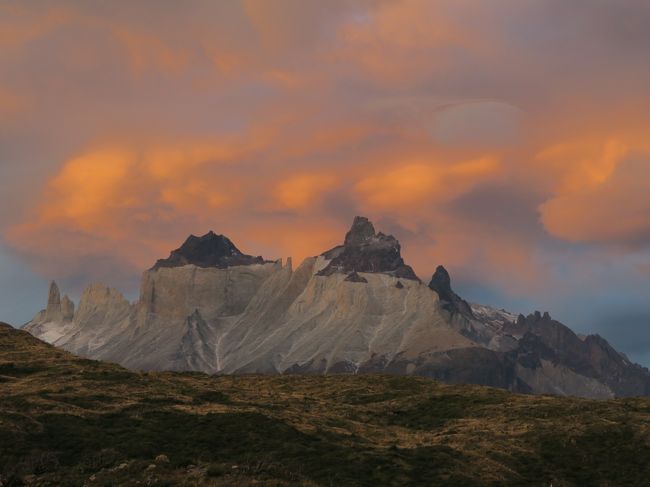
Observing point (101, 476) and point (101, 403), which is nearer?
point (101, 476)

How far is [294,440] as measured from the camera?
6662 centimetres

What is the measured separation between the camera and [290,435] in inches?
2670

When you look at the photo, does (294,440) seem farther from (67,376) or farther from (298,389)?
(298,389)

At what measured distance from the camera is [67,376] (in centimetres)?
9100

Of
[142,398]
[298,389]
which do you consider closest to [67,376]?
[142,398]

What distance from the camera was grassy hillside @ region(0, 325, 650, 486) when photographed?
57.1 m

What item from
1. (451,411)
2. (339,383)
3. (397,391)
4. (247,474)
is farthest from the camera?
(339,383)

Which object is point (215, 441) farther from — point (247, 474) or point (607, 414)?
point (607, 414)

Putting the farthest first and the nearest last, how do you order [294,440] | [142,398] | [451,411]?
[451,411], [142,398], [294,440]

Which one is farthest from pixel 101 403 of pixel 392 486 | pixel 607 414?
pixel 607 414

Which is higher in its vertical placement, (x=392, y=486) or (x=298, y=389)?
(x=298, y=389)

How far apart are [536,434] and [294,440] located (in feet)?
72.6

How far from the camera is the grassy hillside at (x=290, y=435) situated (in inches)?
2247

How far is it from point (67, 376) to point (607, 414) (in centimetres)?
5455
